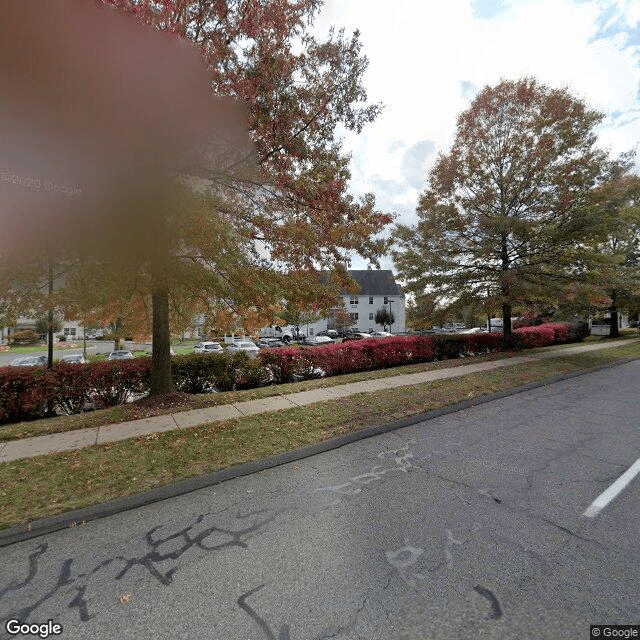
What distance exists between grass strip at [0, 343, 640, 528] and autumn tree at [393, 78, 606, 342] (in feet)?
26.0

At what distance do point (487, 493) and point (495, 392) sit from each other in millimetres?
4825

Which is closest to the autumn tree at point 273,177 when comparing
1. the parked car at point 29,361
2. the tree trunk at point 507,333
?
the tree trunk at point 507,333

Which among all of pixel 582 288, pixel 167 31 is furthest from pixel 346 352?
pixel 582 288

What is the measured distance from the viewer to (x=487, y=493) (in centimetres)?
346

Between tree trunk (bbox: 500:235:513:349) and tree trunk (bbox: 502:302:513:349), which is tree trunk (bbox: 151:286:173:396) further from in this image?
tree trunk (bbox: 502:302:513:349)

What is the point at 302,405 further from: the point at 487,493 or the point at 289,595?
the point at 289,595

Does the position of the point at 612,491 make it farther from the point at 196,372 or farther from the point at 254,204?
the point at 196,372

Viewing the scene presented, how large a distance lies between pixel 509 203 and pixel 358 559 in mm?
15192

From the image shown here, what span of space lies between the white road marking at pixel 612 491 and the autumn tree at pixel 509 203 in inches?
387

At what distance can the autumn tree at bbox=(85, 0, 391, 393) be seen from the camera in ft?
17.9

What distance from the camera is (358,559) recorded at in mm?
2557

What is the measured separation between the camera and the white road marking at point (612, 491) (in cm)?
310

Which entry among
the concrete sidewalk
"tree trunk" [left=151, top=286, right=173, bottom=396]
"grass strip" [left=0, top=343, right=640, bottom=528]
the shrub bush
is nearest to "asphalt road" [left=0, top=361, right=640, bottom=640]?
"grass strip" [left=0, top=343, right=640, bottom=528]

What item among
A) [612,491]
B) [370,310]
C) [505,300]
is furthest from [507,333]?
[370,310]
